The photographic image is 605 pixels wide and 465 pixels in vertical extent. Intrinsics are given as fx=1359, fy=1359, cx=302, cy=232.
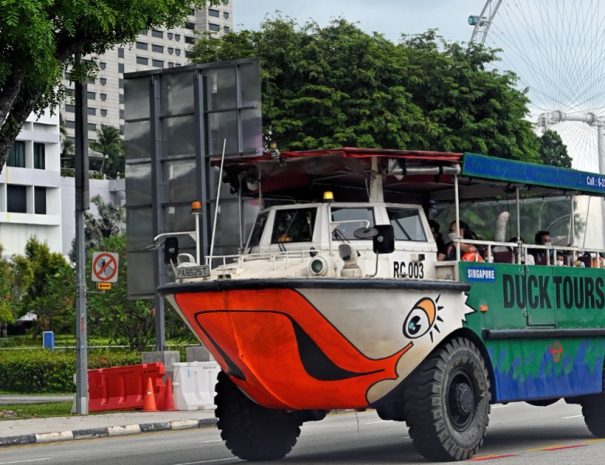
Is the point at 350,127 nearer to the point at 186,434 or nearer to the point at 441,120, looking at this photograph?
the point at 441,120

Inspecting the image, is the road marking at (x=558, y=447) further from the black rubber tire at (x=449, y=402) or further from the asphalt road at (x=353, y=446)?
the black rubber tire at (x=449, y=402)

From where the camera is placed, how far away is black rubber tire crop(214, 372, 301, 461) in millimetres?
13953

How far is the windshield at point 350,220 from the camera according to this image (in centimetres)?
1344

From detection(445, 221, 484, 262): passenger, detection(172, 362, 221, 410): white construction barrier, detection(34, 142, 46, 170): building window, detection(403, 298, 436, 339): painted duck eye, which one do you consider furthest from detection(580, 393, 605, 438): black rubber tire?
detection(34, 142, 46, 170): building window

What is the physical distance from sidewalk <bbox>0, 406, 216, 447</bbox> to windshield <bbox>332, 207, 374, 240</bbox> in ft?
26.7

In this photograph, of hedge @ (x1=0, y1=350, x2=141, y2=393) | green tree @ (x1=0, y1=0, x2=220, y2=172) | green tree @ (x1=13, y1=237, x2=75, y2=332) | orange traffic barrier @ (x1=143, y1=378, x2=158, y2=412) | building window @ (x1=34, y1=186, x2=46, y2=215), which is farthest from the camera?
building window @ (x1=34, y1=186, x2=46, y2=215)

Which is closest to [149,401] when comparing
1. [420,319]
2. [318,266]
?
[420,319]

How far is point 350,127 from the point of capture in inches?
1766

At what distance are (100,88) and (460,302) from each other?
4915 inches

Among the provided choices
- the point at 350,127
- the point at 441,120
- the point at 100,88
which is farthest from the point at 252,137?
the point at 100,88

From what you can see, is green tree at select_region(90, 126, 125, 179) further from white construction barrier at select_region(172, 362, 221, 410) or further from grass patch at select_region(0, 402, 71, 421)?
white construction barrier at select_region(172, 362, 221, 410)

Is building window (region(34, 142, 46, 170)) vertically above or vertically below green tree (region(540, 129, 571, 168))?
below

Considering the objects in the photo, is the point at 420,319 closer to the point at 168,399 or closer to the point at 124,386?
the point at 168,399

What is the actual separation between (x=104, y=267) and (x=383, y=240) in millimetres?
12605
